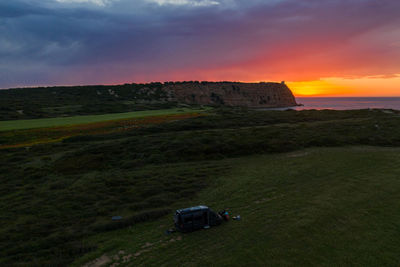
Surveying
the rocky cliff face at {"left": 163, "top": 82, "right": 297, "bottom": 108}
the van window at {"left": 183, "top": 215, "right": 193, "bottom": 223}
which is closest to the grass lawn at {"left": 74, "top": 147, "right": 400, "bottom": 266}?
the van window at {"left": 183, "top": 215, "right": 193, "bottom": 223}

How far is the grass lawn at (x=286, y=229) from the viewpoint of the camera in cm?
1256

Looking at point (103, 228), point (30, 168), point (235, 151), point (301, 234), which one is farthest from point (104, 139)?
point (301, 234)

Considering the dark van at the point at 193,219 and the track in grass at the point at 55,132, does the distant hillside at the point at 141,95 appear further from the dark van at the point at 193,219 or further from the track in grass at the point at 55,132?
the dark van at the point at 193,219

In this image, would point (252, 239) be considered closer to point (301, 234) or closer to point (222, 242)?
point (222, 242)

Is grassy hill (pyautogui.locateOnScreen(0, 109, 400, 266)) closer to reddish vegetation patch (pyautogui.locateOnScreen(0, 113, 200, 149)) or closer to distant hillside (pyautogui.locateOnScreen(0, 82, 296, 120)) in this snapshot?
reddish vegetation patch (pyautogui.locateOnScreen(0, 113, 200, 149))

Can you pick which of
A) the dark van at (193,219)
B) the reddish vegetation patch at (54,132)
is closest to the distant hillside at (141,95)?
the reddish vegetation patch at (54,132)

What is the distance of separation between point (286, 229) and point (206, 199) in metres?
7.64

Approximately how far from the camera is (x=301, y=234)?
14.4 m

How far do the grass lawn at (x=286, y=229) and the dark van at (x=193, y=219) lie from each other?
424 mm

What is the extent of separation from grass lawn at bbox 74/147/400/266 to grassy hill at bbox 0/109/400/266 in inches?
3.1

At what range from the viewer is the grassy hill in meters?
13.5

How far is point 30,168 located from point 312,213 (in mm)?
31783

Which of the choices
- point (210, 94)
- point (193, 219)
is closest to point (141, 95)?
point (210, 94)

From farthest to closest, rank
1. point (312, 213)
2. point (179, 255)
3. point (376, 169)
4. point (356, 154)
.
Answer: point (356, 154) < point (376, 169) < point (312, 213) < point (179, 255)
